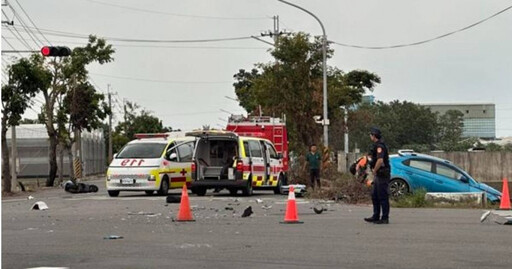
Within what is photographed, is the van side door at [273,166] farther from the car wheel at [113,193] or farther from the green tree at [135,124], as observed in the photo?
the green tree at [135,124]

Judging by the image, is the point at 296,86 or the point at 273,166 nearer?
the point at 273,166

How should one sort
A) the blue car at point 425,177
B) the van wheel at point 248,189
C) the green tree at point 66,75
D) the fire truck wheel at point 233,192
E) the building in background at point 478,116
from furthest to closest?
the building in background at point 478,116
the green tree at point 66,75
the fire truck wheel at point 233,192
the van wheel at point 248,189
the blue car at point 425,177

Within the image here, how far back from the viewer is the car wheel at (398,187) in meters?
22.7

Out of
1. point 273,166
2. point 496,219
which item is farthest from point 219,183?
point 496,219

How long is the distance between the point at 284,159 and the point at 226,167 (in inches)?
217

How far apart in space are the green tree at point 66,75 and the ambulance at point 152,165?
23.8 metres

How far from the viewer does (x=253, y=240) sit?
12195 mm

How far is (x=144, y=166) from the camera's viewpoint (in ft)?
84.0

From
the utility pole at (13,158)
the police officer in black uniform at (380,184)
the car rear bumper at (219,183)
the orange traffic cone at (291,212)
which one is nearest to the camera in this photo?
the police officer in black uniform at (380,184)

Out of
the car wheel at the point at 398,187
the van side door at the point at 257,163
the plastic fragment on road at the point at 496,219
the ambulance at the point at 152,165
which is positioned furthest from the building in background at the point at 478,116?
the plastic fragment on road at the point at 496,219

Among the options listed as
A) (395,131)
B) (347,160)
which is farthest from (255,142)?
(395,131)

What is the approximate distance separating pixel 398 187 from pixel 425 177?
0.84 metres

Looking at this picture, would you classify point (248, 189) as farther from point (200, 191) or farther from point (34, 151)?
point (34, 151)

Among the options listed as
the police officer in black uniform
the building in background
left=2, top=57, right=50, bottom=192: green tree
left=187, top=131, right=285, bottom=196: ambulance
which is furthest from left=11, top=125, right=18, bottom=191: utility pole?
the building in background
